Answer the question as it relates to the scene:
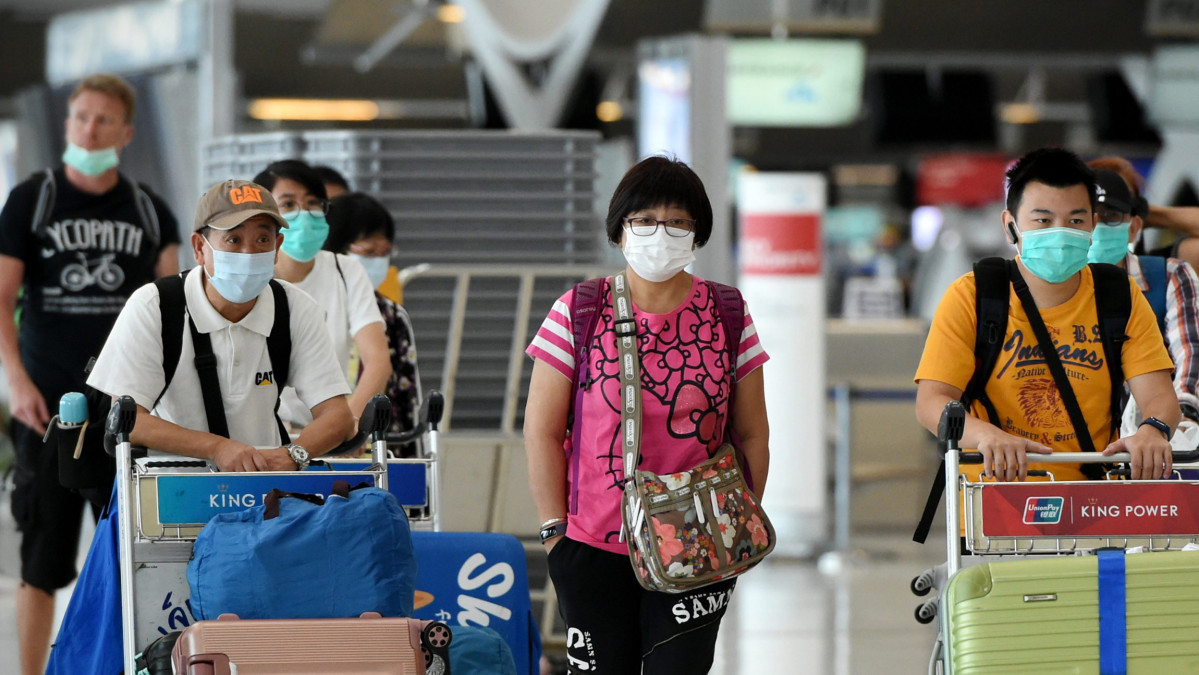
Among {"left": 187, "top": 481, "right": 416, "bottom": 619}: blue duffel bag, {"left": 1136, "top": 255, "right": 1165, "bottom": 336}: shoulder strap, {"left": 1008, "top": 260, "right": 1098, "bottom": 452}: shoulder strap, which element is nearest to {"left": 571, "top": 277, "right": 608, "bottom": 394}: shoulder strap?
{"left": 187, "top": 481, "right": 416, "bottom": 619}: blue duffel bag

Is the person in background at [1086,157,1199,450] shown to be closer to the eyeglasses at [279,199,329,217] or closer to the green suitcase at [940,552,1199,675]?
the green suitcase at [940,552,1199,675]

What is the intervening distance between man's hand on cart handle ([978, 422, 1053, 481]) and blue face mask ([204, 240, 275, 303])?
64.9 inches

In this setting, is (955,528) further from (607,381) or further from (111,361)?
(111,361)

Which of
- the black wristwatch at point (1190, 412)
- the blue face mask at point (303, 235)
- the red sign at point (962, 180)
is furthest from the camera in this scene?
the red sign at point (962, 180)

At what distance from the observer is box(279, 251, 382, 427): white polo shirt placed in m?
4.59

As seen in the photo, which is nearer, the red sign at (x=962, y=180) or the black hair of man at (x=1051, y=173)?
the black hair of man at (x=1051, y=173)

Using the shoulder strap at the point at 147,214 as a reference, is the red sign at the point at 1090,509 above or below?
below

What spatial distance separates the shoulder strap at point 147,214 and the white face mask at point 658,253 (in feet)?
7.76

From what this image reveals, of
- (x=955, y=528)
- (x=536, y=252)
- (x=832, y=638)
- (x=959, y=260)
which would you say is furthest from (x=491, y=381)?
(x=959, y=260)

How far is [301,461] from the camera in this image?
352 centimetres

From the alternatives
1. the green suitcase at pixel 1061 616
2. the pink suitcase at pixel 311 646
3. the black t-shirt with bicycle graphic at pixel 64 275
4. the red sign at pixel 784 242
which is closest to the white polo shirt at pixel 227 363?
the pink suitcase at pixel 311 646

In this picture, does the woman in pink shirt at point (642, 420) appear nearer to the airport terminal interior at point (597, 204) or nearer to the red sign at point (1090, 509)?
the red sign at point (1090, 509)

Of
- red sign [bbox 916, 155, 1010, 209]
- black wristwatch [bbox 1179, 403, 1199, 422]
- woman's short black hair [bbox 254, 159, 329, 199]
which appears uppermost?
red sign [bbox 916, 155, 1010, 209]

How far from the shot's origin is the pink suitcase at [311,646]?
121 inches
